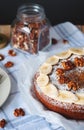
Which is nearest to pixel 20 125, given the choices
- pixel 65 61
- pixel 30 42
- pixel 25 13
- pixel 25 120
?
pixel 25 120

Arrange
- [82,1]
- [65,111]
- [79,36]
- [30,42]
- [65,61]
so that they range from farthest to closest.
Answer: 1. [82,1]
2. [79,36]
3. [30,42]
4. [65,61]
5. [65,111]

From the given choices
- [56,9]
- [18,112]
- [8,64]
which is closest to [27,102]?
[18,112]

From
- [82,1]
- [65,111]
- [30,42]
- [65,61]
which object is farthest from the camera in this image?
[82,1]

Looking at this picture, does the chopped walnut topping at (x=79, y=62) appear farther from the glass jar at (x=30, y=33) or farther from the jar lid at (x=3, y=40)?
the jar lid at (x=3, y=40)

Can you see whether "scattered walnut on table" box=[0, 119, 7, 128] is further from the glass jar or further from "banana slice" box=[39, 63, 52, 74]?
the glass jar

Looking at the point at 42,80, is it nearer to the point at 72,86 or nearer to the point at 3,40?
the point at 72,86

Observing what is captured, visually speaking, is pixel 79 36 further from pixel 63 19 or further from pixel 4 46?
pixel 63 19
